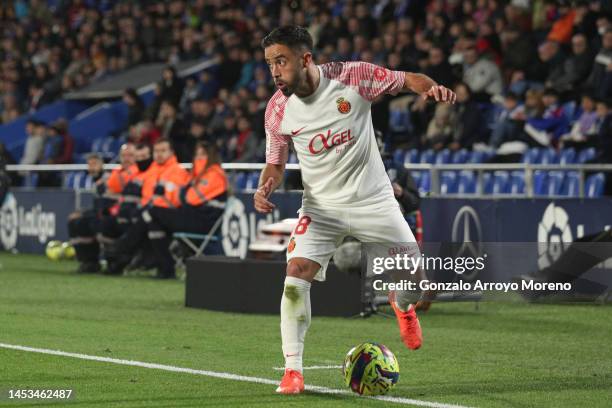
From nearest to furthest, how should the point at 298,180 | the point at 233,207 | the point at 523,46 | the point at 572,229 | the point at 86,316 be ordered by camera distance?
the point at 86,316, the point at 572,229, the point at 298,180, the point at 233,207, the point at 523,46

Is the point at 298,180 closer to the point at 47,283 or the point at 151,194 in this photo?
the point at 151,194

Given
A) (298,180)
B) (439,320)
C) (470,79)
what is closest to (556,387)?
(439,320)

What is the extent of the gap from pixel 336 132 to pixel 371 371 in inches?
54.5

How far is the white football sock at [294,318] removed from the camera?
743 centimetres

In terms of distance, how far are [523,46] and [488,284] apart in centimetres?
943

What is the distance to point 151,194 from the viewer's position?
56.0 feet

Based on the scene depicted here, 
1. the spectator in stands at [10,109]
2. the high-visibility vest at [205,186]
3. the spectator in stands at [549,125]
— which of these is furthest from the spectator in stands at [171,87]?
the spectator in stands at [549,125]

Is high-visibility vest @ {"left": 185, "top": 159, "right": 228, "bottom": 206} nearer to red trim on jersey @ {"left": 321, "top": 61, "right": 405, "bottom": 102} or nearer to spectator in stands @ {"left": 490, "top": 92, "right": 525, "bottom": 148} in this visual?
spectator in stands @ {"left": 490, "top": 92, "right": 525, "bottom": 148}

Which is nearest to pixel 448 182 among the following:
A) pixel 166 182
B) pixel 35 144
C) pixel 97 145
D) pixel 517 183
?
pixel 517 183

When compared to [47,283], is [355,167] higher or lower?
higher

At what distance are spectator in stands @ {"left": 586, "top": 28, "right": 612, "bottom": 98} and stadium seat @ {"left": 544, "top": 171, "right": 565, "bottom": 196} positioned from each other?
2.08m

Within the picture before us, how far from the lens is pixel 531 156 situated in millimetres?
17609

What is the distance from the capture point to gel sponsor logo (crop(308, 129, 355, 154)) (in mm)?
7508

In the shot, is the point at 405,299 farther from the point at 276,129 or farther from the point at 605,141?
the point at 605,141
